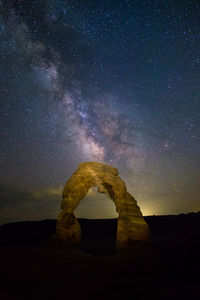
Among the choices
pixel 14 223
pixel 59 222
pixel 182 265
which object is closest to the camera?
pixel 182 265

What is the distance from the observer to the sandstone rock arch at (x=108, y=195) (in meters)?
16.0

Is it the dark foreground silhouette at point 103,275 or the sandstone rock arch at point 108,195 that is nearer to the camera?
the dark foreground silhouette at point 103,275

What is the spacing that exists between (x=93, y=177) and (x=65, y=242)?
706 centimetres

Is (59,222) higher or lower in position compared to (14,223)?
higher

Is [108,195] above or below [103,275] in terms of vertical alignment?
above

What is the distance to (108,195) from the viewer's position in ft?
63.9

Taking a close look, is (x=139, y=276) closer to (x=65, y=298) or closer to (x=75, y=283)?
(x=75, y=283)

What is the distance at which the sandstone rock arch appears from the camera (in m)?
16.0

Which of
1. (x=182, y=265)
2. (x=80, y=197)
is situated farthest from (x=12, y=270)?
(x=80, y=197)

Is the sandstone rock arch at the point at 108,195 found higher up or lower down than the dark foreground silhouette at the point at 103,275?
higher up

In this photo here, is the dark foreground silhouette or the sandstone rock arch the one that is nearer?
the dark foreground silhouette

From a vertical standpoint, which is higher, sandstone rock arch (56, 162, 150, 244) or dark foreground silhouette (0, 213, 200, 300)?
sandstone rock arch (56, 162, 150, 244)

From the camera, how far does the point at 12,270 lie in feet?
27.6

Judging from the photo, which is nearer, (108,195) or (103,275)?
(103,275)
